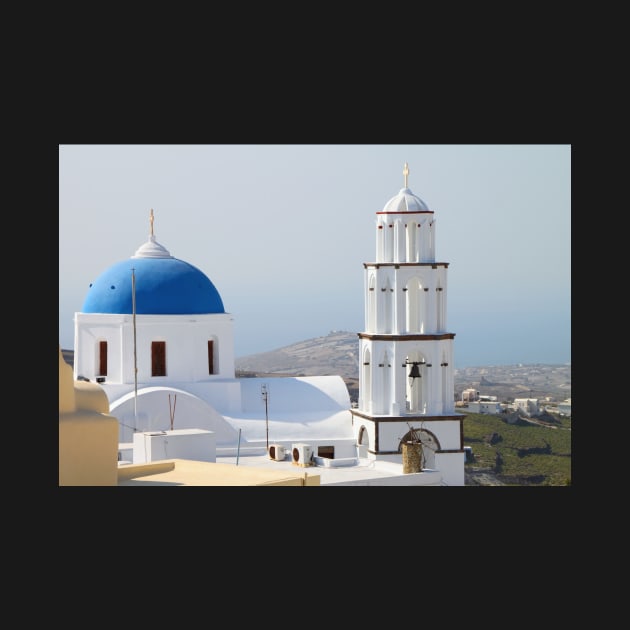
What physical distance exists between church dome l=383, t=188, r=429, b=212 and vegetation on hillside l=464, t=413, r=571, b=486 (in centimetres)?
834

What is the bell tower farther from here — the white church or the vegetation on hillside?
the vegetation on hillside

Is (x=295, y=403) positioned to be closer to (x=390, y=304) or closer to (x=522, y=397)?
(x=390, y=304)

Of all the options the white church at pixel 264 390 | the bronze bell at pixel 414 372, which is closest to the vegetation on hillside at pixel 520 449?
the white church at pixel 264 390

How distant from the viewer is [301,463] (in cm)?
2225

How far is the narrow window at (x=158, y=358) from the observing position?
2605 cm

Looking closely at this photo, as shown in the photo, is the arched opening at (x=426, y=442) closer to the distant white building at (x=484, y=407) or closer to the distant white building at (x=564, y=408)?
the distant white building at (x=484, y=407)

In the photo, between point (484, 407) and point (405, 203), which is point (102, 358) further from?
point (484, 407)

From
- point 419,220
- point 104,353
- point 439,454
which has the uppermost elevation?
point 419,220

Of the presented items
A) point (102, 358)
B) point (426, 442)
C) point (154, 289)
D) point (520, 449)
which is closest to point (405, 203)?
point (426, 442)

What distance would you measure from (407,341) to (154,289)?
4186 millimetres

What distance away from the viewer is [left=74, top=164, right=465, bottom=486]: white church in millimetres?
24688

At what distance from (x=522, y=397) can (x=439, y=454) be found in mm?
15050

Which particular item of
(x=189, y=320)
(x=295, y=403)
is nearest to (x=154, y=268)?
(x=189, y=320)

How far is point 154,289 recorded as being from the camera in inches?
1021
